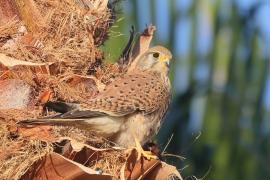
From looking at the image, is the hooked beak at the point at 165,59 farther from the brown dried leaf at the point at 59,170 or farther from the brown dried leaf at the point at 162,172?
the brown dried leaf at the point at 59,170

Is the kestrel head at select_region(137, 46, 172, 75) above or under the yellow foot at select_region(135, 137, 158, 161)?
above

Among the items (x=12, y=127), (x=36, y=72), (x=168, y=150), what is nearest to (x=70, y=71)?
(x=36, y=72)

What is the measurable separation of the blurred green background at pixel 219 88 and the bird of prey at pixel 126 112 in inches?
56.5

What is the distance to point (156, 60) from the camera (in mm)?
4898

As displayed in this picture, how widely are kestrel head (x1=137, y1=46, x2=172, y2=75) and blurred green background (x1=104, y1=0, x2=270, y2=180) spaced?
3.07 ft

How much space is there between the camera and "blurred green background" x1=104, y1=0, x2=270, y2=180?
5.98 metres

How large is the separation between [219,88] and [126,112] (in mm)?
2285

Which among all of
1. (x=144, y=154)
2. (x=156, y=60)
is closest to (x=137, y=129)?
(x=144, y=154)

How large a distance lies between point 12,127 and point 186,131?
2536 mm

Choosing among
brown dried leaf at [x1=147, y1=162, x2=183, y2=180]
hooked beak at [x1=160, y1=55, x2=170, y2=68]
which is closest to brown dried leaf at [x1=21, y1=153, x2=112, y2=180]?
brown dried leaf at [x1=147, y1=162, x2=183, y2=180]

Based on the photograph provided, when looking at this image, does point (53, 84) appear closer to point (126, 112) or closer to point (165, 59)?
point (126, 112)

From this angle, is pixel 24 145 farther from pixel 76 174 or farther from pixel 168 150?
pixel 168 150

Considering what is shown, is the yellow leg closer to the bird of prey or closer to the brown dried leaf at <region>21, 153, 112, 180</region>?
the bird of prey

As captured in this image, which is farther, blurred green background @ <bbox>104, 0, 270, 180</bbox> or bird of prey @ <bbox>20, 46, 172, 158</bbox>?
blurred green background @ <bbox>104, 0, 270, 180</bbox>
